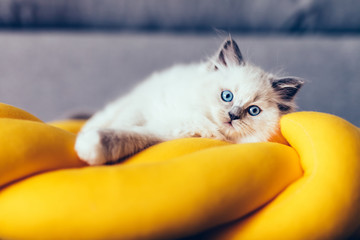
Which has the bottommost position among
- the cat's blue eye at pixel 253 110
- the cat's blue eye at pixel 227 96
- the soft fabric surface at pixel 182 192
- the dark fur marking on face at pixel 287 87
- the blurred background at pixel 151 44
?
the soft fabric surface at pixel 182 192

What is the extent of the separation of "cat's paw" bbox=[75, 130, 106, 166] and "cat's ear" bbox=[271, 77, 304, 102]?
792mm

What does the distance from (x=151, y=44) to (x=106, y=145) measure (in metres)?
1.41

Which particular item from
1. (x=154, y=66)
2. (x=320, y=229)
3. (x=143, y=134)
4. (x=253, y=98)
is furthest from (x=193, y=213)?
(x=154, y=66)

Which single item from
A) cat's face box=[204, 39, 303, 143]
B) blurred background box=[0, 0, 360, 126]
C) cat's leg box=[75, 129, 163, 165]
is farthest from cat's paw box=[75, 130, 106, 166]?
blurred background box=[0, 0, 360, 126]

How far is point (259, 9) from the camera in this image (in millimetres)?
2037

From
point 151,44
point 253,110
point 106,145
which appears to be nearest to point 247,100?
point 253,110

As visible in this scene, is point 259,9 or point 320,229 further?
point 259,9

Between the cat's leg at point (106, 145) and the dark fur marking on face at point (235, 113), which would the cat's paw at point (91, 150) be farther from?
the dark fur marking on face at point (235, 113)

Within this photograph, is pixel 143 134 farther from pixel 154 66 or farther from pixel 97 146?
pixel 154 66

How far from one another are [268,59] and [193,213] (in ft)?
5.67

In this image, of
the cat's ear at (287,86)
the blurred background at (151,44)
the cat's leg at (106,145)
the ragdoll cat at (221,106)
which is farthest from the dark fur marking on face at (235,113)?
the blurred background at (151,44)

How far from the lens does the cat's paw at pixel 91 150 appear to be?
2.60 feet

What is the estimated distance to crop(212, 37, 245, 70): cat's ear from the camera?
4.09 feet

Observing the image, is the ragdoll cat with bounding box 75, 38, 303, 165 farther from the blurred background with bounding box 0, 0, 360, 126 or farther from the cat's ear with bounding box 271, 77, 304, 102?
the blurred background with bounding box 0, 0, 360, 126
